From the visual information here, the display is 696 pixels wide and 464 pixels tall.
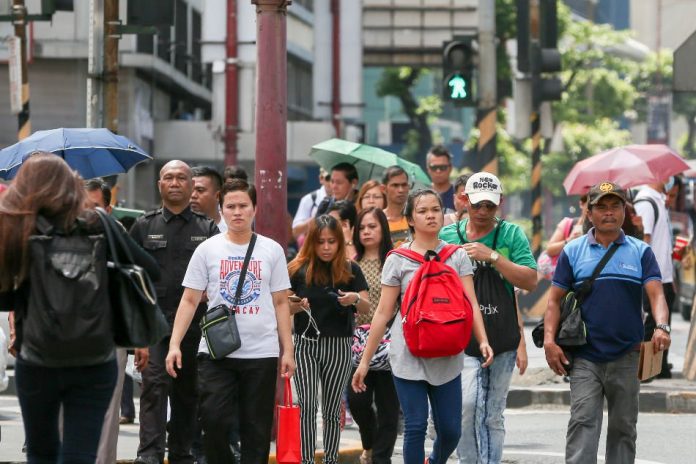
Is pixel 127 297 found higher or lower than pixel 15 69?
lower

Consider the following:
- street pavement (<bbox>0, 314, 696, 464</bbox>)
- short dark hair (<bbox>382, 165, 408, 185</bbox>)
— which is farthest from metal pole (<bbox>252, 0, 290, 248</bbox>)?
short dark hair (<bbox>382, 165, 408, 185</bbox>)

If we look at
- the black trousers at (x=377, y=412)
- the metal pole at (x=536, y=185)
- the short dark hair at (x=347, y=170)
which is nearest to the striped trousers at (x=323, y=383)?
the black trousers at (x=377, y=412)

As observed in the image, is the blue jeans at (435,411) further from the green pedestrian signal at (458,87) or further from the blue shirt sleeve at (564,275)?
the green pedestrian signal at (458,87)

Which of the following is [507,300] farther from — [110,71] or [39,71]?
[39,71]

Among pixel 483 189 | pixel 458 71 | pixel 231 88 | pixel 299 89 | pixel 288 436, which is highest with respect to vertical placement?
pixel 299 89

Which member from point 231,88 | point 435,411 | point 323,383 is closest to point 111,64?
point 323,383

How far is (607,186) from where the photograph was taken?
29.4 ft

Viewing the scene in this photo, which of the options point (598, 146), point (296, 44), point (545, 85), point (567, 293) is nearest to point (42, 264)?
point (567, 293)

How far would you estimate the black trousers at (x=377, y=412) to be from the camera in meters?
10.4

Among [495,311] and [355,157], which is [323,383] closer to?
[495,311]

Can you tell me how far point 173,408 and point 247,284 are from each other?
142cm

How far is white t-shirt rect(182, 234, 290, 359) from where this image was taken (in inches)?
352

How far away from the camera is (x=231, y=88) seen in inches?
1104

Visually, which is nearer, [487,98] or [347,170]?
[347,170]
